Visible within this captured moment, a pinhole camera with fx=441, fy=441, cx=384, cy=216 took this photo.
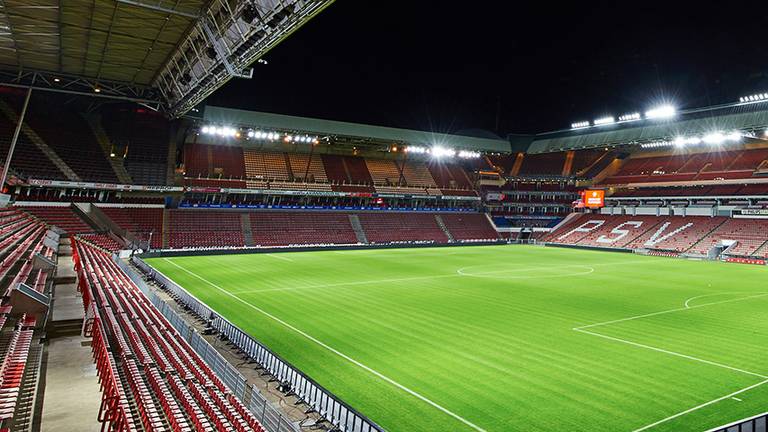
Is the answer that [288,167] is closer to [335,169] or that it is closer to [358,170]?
[335,169]

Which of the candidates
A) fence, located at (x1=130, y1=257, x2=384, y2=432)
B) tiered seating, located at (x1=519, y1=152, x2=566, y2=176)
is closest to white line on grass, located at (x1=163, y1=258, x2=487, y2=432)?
fence, located at (x1=130, y1=257, x2=384, y2=432)

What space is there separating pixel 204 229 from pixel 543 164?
48.3m

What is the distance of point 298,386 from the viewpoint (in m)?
9.97

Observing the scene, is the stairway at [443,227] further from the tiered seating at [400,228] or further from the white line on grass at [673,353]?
the white line on grass at [673,353]

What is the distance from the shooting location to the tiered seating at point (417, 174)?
60.8 meters

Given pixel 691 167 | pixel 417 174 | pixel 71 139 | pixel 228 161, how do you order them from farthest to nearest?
pixel 417 174 → pixel 691 167 → pixel 228 161 → pixel 71 139

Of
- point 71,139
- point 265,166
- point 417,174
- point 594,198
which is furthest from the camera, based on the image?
point 417,174

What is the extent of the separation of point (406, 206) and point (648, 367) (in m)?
48.0

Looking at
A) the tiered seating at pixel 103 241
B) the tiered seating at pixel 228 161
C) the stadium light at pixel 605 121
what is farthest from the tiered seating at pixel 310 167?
the stadium light at pixel 605 121

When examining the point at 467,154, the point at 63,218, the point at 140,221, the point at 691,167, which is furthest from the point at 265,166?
the point at 691,167

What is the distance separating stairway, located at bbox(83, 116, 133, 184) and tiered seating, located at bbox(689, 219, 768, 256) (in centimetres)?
5700

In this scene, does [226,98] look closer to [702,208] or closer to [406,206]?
[406,206]

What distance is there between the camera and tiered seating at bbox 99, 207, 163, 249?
38812mm

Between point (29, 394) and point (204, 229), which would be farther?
point (204, 229)
